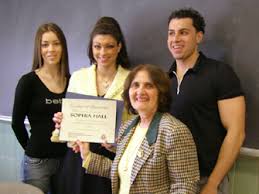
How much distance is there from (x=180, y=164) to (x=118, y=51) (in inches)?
33.0

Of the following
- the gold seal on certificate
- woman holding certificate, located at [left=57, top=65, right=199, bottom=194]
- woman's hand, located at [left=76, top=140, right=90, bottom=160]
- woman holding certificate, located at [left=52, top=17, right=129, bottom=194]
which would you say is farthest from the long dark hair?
woman holding certificate, located at [left=57, top=65, right=199, bottom=194]

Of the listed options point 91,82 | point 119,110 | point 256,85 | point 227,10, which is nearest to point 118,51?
point 91,82

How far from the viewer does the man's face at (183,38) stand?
1.96 metres

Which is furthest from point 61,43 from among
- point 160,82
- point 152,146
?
point 152,146

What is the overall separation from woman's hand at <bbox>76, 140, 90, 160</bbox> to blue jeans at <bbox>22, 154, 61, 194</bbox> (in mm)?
495

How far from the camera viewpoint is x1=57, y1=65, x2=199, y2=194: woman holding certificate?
5.08ft

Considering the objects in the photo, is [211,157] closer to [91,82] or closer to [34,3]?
[91,82]

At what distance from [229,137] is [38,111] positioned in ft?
3.69

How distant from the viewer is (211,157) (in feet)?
6.39

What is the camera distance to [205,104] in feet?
6.28

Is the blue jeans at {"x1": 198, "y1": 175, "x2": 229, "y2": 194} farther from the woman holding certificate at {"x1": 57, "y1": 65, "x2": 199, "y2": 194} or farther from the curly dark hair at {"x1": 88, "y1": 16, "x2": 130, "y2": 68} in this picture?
the curly dark hair at {"x1": 88, "y1": 16, "x2": 130, "y2": 68}

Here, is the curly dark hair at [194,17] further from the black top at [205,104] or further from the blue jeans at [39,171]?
the blue jeans at [39,171]

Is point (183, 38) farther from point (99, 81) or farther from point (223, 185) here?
point (223, 185)

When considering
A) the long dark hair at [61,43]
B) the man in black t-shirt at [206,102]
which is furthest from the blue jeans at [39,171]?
the man in black t-shirt at [206,102]
